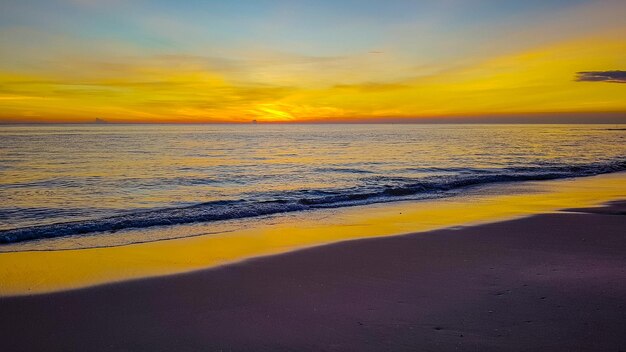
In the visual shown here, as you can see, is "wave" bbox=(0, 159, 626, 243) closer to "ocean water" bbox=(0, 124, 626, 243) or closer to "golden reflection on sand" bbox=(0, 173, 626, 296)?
"ocean water" bbox=(0, 124, 626, 243)

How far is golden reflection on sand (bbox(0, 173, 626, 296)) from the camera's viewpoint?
23.4 feet

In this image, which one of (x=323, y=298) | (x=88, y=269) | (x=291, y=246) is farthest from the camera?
(x=291, y=246)

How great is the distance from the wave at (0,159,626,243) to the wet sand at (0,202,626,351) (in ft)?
18.3

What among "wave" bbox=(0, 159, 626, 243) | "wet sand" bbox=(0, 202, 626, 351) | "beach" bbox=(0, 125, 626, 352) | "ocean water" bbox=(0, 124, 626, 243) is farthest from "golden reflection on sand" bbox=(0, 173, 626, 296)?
"ocean water" bbox=(0, 124, 626, 243)

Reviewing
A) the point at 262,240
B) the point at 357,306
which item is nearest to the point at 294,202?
the point at 262,240

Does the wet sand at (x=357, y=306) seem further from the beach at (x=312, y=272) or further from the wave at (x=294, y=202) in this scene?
the wave at (x=294, y=202)

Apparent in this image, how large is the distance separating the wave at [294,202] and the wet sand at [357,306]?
219 inches

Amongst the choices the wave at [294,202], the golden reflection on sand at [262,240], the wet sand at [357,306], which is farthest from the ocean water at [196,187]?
the wet sand at [357,306]

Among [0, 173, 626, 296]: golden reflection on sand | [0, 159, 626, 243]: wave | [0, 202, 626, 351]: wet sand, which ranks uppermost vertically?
[0, 202, 626, 351]: wet sand

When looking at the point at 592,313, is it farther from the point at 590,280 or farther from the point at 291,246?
the point at 291,246

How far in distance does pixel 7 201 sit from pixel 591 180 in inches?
960

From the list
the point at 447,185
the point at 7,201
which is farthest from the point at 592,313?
the point at 7,201

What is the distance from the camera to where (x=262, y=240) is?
984 cm

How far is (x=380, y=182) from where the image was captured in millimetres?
21312
